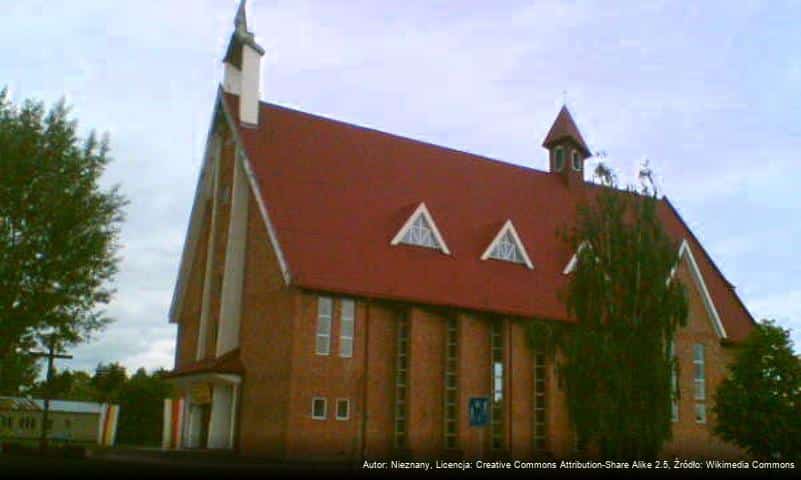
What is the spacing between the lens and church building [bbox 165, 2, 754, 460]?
1111 inches

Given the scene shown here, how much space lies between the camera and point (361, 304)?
29234 mm

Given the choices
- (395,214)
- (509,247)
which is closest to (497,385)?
(509,247)

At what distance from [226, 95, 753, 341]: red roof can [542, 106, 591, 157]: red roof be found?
154 inches

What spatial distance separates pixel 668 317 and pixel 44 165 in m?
19.3

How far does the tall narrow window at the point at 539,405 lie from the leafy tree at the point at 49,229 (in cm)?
1558

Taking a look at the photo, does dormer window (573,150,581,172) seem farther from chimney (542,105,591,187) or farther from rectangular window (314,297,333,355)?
rectangular window (314,297,333,355)

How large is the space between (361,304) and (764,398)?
12939 millimetres

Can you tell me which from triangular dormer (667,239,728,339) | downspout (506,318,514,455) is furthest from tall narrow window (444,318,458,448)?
triangular dormer (667,239,728,339)

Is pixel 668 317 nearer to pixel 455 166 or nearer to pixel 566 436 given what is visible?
pixel 566 436

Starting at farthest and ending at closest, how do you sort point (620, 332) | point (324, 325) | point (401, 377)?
point (401, 377)
point (324, 325)
point (620, 332)

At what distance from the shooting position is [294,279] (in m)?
27.5

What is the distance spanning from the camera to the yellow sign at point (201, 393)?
30484 mm

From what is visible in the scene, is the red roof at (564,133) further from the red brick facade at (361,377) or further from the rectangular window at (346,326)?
the rectangular window at (346,326)

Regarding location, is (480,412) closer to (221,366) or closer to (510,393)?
(510,393)
